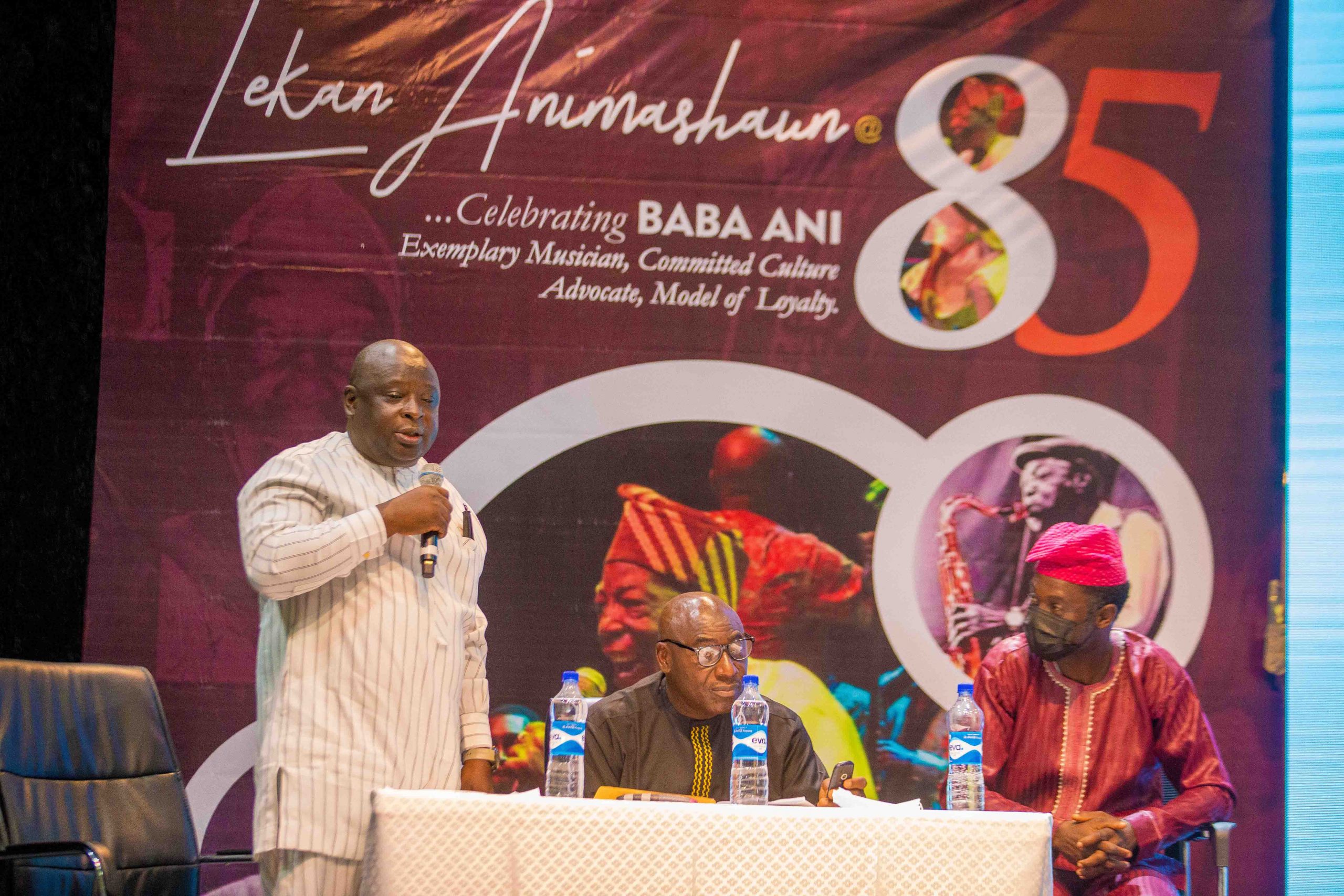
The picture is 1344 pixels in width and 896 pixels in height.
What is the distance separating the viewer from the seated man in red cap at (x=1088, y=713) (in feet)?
9.46

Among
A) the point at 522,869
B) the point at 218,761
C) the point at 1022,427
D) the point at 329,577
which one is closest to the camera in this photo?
the point at 522,869

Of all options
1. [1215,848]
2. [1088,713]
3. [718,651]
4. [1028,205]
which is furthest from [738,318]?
[1215,848]

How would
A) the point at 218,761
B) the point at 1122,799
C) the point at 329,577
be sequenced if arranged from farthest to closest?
the point at 218,761 < the point at 1122,799 < the point at 329,577

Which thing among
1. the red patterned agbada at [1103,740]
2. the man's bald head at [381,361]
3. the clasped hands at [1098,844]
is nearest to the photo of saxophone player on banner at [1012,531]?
the red patterned agbada at [1103,740]

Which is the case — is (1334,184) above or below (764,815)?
above

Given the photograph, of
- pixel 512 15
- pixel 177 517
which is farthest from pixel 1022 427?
pixel 177 517

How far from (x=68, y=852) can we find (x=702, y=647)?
4.31ft

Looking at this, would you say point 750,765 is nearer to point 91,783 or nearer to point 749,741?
point 749,741

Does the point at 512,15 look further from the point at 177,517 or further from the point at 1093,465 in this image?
the point at 1093,465

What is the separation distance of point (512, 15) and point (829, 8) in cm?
96

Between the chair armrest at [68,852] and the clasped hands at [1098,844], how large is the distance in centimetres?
195

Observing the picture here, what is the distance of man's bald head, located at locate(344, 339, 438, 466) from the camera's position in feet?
8.61

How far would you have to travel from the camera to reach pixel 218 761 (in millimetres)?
3553

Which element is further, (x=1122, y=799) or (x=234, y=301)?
(x=234, y=301)
